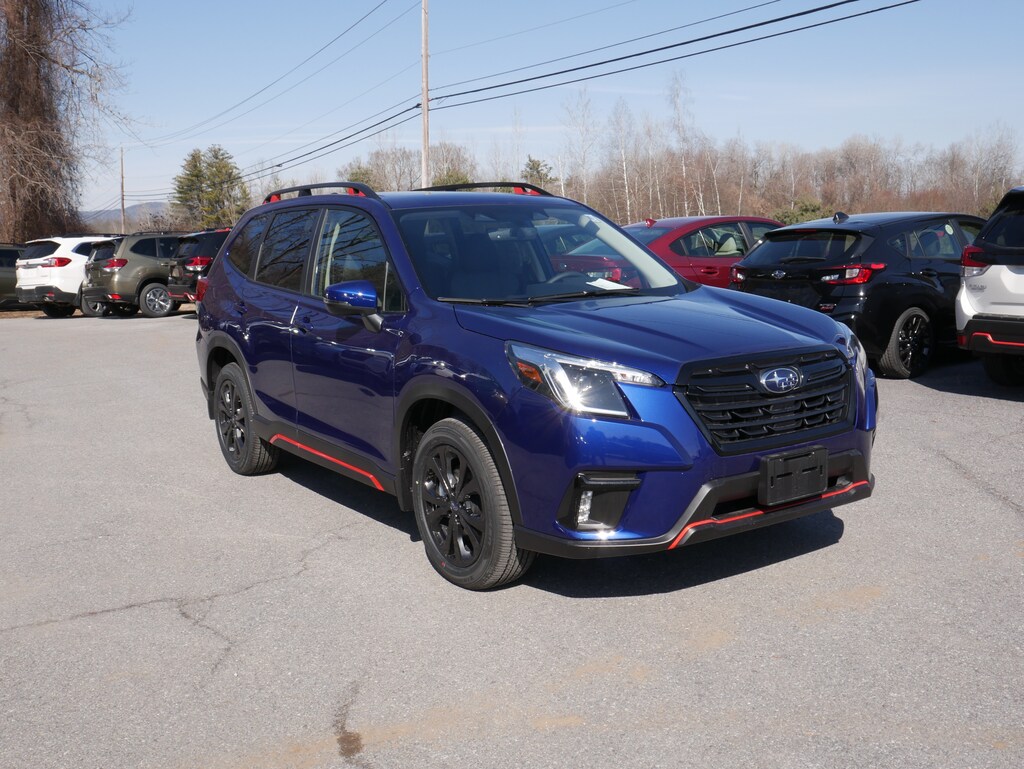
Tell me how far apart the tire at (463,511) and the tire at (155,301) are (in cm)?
1925

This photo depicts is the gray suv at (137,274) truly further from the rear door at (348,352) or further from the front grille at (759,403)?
the front grille at (759,403)

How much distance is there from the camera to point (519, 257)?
543 centimetres

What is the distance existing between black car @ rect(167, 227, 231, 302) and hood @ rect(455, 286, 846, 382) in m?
16.2

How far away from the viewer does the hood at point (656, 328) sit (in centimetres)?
425

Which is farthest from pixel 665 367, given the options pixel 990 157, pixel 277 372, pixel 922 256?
pixel 990 157

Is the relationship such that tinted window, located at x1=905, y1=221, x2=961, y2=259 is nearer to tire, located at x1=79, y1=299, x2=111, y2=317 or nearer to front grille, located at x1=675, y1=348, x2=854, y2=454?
front grille, located at x1=675, y1=348, x2=854, y2=454

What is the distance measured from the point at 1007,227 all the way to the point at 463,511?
6080 mm

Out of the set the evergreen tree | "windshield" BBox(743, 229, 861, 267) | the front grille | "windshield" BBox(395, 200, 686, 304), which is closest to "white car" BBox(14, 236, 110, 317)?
"windshield" BBox(743, 229, 861, 267)

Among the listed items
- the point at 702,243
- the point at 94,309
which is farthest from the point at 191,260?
the point at 702,243

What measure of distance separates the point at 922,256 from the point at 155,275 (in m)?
17.3

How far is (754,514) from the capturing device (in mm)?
4301

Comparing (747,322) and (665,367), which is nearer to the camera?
(665,367)

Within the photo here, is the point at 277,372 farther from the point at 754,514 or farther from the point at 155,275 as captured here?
the point at 155,275

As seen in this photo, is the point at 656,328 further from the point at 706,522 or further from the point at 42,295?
the point at 42,295
